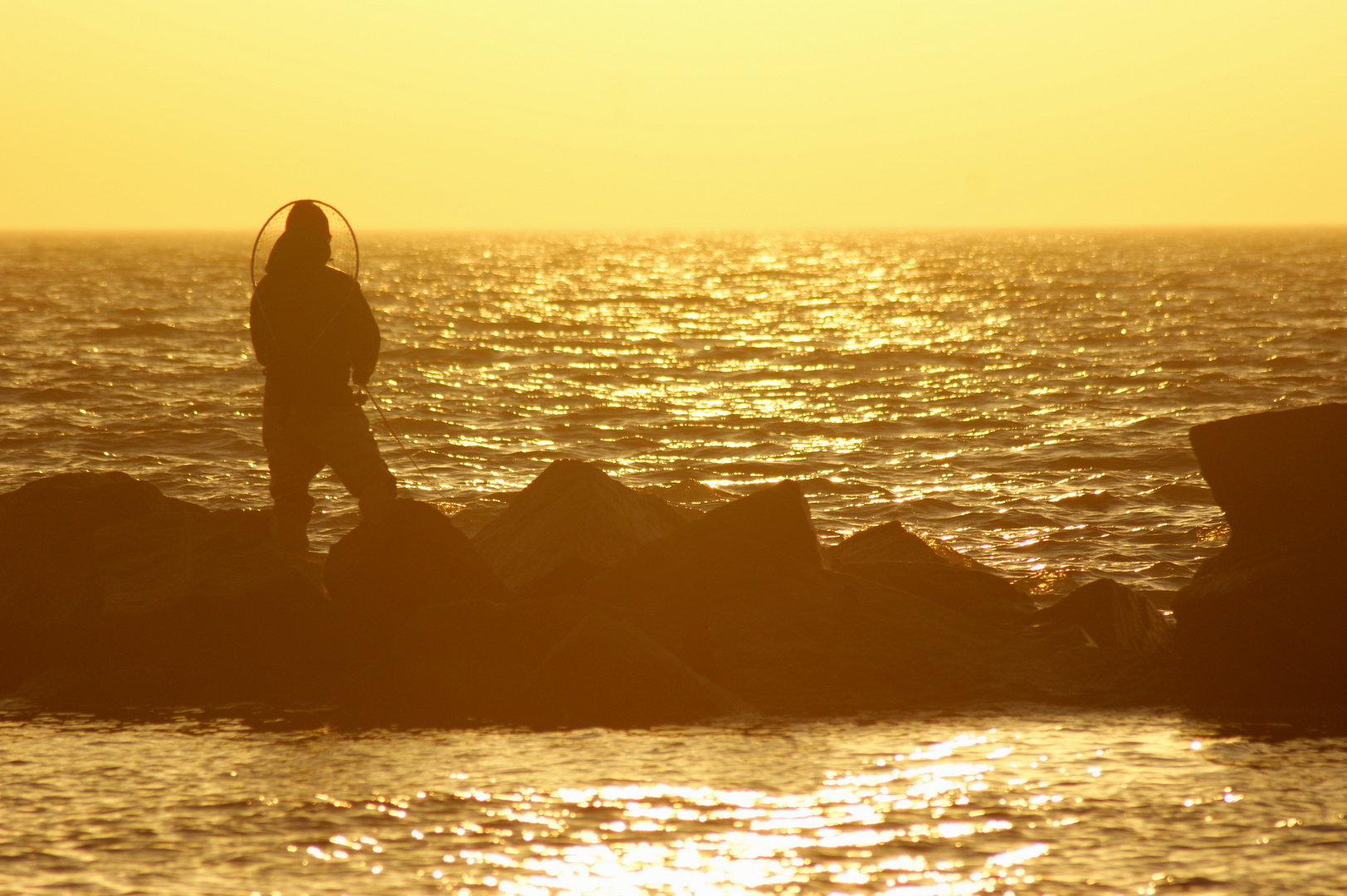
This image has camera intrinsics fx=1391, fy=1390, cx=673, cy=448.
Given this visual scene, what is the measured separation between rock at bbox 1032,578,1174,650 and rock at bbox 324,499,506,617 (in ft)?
10.0

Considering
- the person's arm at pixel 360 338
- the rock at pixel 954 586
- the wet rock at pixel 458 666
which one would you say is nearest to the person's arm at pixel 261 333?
the person's arm at pixel 360 338

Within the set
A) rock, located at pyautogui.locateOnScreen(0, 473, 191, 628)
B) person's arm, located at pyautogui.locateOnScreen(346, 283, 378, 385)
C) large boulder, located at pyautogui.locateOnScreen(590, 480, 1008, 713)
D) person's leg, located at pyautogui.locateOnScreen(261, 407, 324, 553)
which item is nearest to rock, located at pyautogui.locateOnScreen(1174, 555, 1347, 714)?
large boulder, located at pyautogui.locateOnScreen(590, 480, 1008, 713)

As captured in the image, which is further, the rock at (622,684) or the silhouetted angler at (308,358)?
the silhouetted angler at (308,358)

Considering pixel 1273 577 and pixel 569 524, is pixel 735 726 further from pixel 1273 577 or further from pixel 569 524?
pixel 1273 577

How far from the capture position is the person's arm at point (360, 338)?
816 centimetres

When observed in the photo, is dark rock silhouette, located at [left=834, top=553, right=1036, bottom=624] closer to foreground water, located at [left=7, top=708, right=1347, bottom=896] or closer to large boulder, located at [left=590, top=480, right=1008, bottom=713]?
large boulder, located at [left=590, top=480, right=1008, bottom=713]

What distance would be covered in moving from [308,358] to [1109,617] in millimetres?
4740

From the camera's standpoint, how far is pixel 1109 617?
7.47 m

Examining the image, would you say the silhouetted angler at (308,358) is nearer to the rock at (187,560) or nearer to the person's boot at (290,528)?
the person's boot at (290,528)

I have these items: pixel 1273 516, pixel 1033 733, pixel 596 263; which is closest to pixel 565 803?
pixel 1033 733

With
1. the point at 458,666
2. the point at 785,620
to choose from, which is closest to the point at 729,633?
the point at 785,620

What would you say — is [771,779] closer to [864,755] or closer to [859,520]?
[864,755]

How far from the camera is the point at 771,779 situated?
17.2 ft

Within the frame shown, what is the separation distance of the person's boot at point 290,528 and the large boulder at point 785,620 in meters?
1.95
